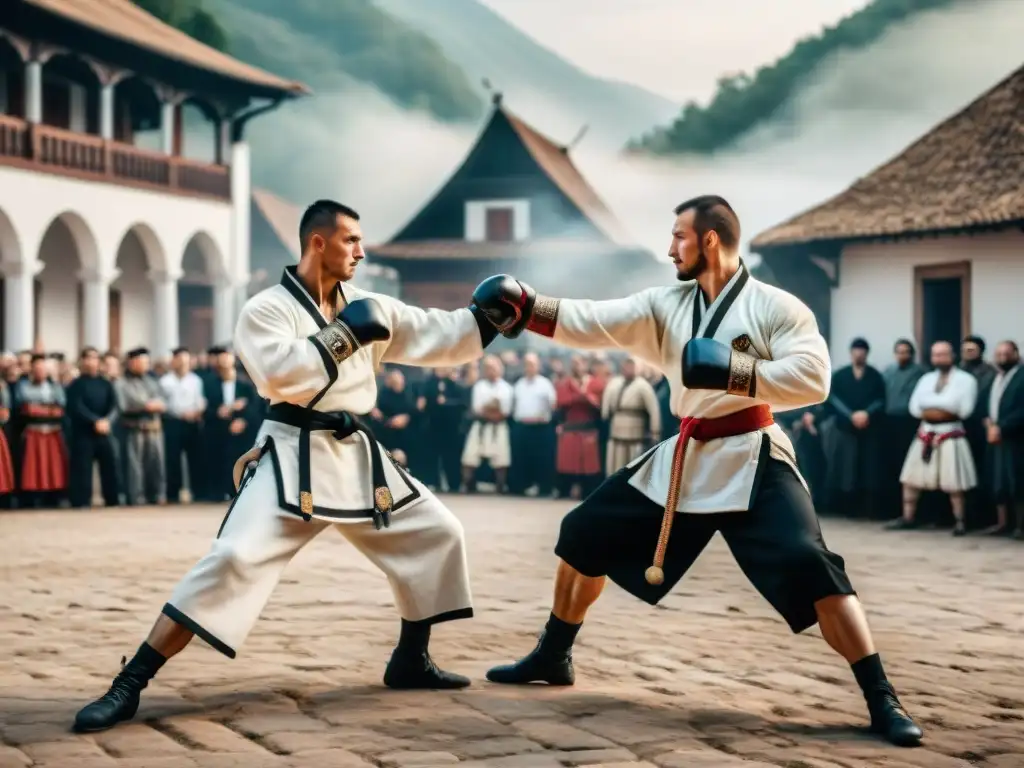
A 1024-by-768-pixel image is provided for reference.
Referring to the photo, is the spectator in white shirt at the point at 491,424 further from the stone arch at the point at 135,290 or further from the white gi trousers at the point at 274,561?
the white gi trousers at the point at 274,561

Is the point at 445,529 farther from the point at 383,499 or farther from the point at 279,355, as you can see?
the point at 279,355

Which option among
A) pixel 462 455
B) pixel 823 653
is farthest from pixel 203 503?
pixel 823 653

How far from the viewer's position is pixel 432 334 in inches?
207

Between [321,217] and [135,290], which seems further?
[135,290]

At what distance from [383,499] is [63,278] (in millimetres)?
20351

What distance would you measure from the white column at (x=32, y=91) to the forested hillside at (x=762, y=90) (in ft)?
52.1

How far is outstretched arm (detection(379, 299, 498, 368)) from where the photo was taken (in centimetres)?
526

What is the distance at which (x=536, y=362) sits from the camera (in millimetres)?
16516

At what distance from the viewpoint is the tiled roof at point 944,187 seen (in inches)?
593

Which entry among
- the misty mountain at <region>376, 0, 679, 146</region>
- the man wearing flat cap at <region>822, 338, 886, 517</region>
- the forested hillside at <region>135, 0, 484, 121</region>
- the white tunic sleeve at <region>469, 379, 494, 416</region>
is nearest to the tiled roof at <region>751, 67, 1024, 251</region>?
the man wearing flat cap at <region>822, 338, 886, 517</region>

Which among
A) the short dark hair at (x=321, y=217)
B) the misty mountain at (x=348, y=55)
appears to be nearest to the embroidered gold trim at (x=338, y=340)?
the short dark hair at (x=321, y=217)

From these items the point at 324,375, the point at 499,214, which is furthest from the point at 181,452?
the point at 499,214

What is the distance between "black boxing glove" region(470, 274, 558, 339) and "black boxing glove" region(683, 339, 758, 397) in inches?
25.2

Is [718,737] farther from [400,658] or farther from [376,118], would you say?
[376,118]
